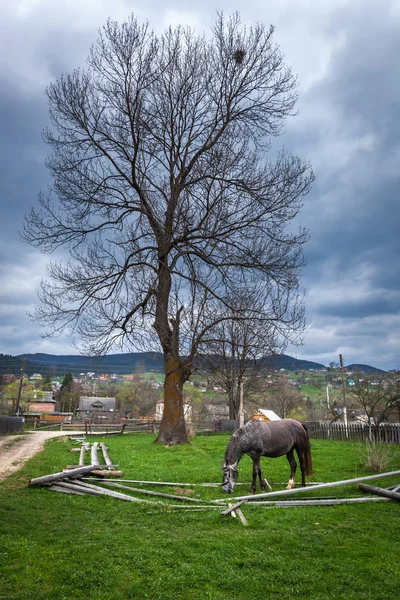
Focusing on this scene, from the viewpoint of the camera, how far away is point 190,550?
6230 mm

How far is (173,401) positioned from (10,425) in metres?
18.3

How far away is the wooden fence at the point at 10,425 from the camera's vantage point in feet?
107

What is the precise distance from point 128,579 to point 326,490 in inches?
261

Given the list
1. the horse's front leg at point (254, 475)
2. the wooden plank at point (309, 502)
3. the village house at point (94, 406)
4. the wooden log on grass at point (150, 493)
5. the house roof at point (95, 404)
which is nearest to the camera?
the wooden plank at point (309, 502)

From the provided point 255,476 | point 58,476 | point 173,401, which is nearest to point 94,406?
point 173,401

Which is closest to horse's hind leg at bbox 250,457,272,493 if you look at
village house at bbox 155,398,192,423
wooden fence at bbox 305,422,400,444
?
wooden fence at bbox 305,422,400,444

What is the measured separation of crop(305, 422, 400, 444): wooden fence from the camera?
2508cm

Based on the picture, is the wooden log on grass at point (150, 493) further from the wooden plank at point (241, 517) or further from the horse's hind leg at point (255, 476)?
the horse's hind leg at point (255, 476)

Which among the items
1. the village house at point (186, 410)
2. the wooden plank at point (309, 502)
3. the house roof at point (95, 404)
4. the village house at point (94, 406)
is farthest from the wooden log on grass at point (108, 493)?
the house roof at point (95, 404)

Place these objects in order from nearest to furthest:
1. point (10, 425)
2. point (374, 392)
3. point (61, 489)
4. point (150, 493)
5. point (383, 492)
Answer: point (383, 492)
point (150, 493)
point (61, 489)
point (10, 425)
point (374, 392)

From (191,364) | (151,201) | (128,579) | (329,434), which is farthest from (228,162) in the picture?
(329,434)

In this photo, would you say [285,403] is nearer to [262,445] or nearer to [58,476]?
[262,445]

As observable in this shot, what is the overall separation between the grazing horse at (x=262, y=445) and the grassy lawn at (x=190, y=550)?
639 mm

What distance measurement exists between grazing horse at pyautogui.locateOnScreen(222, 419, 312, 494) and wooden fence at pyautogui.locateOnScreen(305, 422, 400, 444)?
37.6ft
